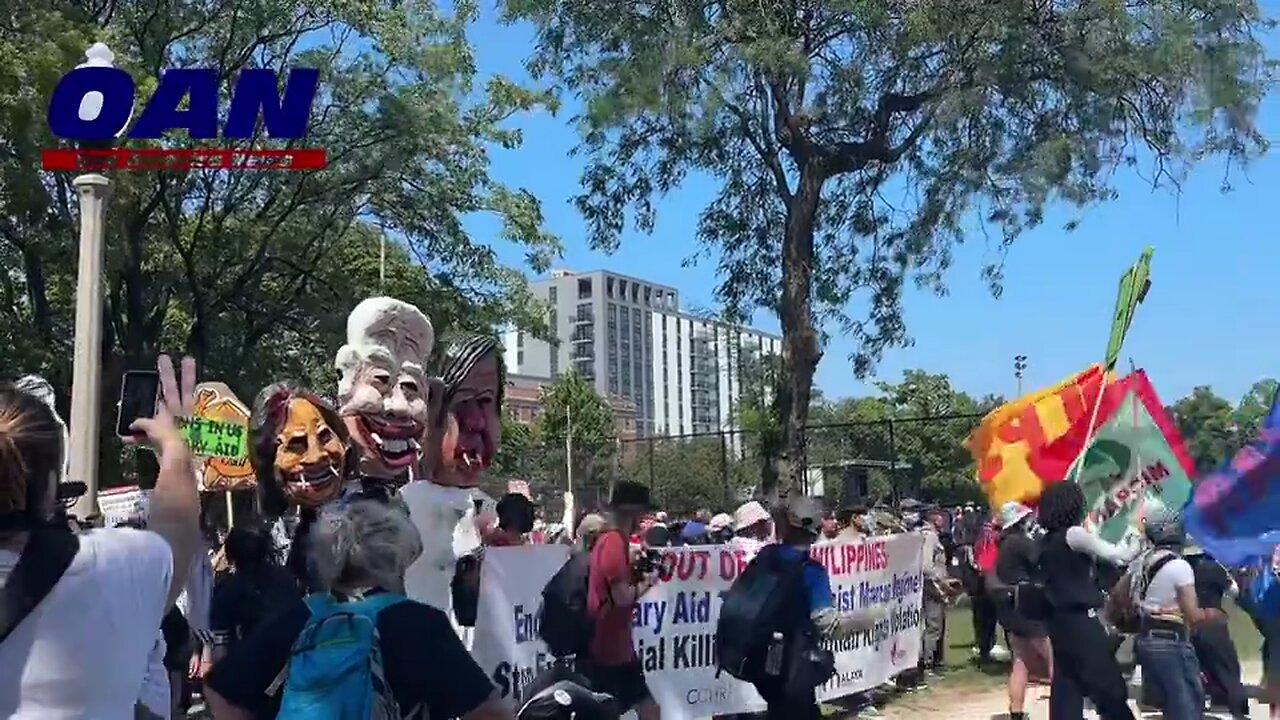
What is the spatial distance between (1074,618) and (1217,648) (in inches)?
110

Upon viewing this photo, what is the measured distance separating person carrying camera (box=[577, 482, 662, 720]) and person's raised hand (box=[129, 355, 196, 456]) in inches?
145

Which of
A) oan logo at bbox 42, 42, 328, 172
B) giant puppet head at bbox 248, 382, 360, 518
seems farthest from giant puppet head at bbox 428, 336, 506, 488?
oan logo at bbox 42, 42, 328, 172

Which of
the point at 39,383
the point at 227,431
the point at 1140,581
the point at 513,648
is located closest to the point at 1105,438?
the point at 1140,581

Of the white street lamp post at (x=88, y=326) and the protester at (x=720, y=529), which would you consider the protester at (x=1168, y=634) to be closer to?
the protester at (x=720, y=529)

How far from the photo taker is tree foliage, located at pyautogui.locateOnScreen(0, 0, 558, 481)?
1889cm

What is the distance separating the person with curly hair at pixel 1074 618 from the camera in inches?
299

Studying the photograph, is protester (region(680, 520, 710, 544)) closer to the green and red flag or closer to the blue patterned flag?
the green and red flag

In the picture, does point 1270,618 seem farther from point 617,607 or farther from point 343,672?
point 343,672

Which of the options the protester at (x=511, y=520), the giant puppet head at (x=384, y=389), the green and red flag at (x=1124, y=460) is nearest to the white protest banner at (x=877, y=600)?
the green and red flag at (x=1124, y=460)

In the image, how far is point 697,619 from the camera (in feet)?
32.2

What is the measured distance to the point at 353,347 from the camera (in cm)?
634

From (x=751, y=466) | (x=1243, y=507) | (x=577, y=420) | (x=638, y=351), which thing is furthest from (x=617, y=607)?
(x=638, y=351)

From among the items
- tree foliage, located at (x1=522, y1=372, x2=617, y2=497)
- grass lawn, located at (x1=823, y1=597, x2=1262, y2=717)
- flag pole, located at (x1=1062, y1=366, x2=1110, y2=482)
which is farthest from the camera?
tree foliage, located at (x1=522, y1=372, x2=617, y2=497)

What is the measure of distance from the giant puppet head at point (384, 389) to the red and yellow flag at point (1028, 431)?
8.01 metres
